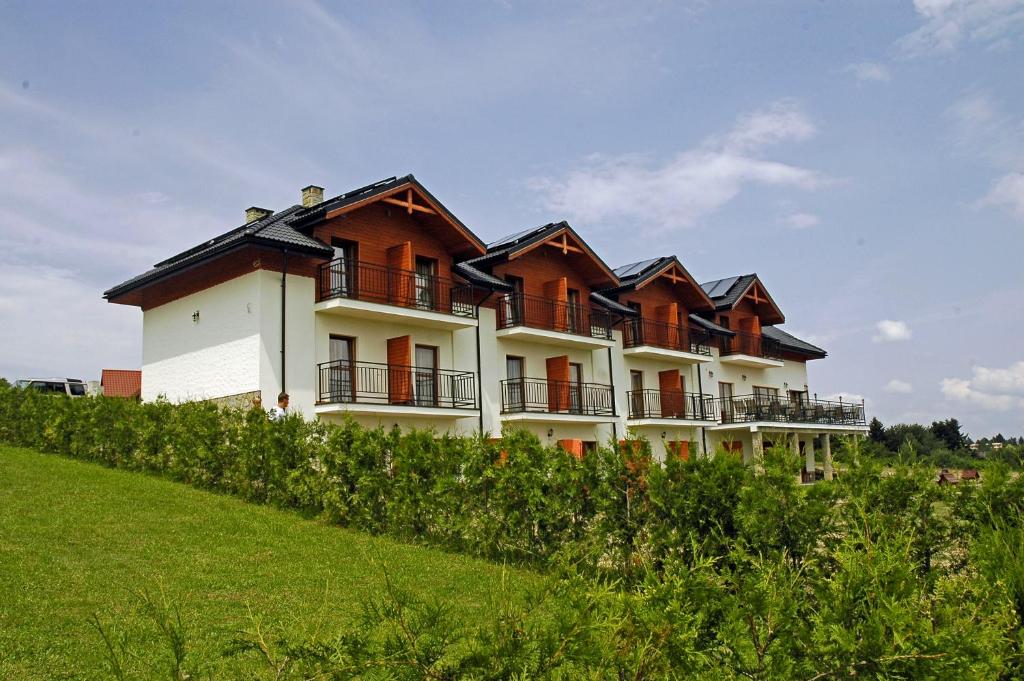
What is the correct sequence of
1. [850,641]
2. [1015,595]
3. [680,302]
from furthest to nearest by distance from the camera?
1. [680,302]
2. [1015,595]
3. [850,641]

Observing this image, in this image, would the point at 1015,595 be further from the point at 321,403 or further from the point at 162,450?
the point at 321,403

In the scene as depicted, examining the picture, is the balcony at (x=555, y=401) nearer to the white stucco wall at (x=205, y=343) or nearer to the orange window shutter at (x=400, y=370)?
the orange window shutter at (x=400, y=370)

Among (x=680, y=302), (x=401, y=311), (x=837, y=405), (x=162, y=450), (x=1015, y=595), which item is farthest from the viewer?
(x=837, y=405)

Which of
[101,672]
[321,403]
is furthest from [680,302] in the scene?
[101,672]

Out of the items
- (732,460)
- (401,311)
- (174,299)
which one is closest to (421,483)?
(732,460)

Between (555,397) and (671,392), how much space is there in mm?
6124

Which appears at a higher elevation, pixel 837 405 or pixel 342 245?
pixel 342 245

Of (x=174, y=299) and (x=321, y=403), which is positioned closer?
(x=321, y=403)

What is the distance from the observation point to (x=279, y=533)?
11.6m

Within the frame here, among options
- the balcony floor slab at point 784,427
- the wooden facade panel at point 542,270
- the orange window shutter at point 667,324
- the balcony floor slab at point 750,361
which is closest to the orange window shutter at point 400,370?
the wooden facade panel at point 542,270

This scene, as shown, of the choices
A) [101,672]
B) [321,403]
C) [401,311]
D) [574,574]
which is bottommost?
[101,672]

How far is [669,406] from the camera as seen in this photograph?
1175 inches

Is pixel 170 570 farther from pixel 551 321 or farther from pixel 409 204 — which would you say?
pixel 551 321

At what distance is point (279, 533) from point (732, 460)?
659 centimetres
